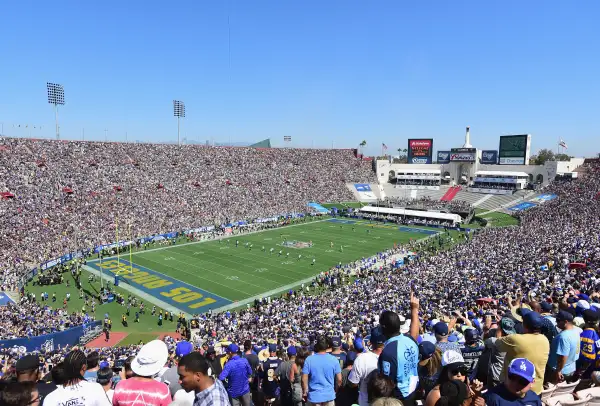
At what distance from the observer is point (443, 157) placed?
7656 centimetres

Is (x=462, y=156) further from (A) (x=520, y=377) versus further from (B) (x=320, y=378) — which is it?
(A) (x=520, y=377)

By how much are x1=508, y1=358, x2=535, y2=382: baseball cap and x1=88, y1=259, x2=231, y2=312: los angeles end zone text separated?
22.8m

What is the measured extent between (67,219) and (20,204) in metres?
4.50

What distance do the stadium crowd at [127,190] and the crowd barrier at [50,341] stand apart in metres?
11.1

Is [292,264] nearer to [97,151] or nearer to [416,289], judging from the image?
[416,289]

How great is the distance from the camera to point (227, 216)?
171 ft

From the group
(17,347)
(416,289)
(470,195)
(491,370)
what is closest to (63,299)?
(17,347)

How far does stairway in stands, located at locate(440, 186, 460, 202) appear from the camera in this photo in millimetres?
67375

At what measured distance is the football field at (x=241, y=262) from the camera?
1086 inches

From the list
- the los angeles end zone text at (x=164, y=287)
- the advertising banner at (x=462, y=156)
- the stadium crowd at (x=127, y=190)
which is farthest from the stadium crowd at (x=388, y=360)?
the advertising banner at (x=462, y=156)

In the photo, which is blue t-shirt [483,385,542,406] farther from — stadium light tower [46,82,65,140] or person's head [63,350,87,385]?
stadium light tower [46,82,65,140]

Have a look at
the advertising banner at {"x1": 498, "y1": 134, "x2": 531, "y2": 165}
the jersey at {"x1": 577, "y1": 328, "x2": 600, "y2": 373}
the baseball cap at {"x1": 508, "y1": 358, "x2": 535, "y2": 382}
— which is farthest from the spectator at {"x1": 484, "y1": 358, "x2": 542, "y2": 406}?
the advertising banner at {"x1": 498, "y1": 134, "x2": 531, "y2": 165}

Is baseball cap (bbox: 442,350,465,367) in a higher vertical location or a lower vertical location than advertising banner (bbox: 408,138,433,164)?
lower

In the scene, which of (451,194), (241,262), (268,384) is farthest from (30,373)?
(451,194)
